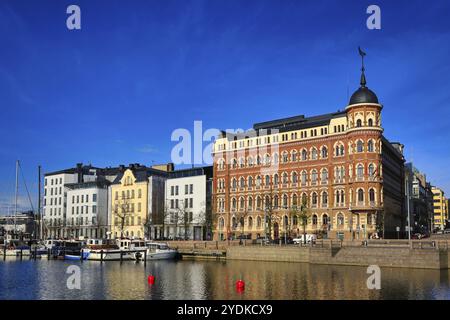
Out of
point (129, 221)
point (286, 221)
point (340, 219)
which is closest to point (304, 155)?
point (286, 221)

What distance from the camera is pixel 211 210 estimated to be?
118000 mm

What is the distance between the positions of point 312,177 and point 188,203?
34.9 meters

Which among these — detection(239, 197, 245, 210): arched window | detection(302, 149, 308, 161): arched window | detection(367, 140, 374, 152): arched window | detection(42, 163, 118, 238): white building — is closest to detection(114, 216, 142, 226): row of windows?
detection(42, 163, 118, 238): white building

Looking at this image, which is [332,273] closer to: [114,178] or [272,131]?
[272,131]

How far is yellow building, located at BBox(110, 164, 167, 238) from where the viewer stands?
130250mm

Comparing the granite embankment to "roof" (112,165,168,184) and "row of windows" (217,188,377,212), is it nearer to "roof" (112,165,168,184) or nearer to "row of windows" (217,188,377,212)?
"row of windows" (217,188,377,212)

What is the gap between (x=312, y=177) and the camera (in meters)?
104

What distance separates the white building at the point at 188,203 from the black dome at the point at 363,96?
4251 centimetres

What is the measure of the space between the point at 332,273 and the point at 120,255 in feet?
133

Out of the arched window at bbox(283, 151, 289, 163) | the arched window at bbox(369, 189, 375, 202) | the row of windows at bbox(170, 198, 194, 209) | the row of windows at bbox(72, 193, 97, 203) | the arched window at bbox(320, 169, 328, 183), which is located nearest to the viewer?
the arched window at bbox(369, 189, 375, 202)

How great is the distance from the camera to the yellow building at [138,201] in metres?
130

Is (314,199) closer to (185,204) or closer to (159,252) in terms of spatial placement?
(159,252)

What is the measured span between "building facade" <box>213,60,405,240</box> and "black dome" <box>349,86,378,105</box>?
0.18 m
